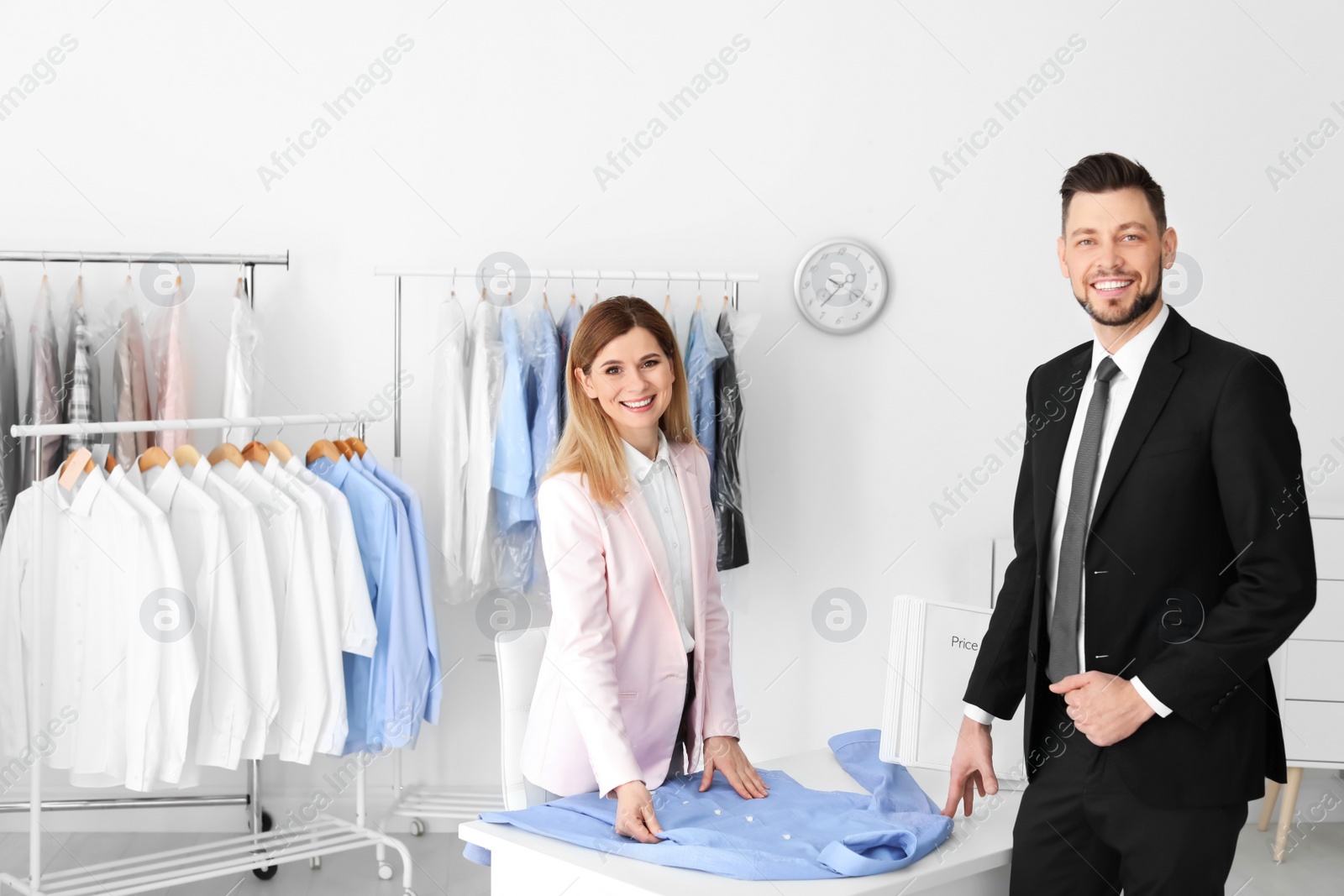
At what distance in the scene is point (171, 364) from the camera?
328 cm

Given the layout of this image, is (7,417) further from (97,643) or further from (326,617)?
(326,617)

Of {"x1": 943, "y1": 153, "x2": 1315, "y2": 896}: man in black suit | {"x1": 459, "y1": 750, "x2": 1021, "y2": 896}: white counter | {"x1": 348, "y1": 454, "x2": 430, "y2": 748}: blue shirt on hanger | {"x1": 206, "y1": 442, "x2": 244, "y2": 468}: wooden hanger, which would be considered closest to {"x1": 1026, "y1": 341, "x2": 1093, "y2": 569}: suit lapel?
{"x1": 943, "y1": 153, "x2": 1315, "y2": 896}: man in black suit

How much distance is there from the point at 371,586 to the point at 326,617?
7.6 inches

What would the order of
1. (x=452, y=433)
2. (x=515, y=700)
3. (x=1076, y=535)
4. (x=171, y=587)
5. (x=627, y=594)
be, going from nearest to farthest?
(x=1076, y=535), (x=627, y=594), (x=515, y=700), (x=171, y=587), (x=452, y=433)

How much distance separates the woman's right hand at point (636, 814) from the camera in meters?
1.56

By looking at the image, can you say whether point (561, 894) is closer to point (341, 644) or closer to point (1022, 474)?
point (1022, 474)

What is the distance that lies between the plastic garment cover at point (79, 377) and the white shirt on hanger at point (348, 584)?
78 centimetres

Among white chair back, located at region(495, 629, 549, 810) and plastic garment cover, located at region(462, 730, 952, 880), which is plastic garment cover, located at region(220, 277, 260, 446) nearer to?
white chair back, located at region(495, 629, 549, 810)

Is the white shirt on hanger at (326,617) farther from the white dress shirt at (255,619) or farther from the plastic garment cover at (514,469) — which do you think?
the plastic garment cover at (514,469)

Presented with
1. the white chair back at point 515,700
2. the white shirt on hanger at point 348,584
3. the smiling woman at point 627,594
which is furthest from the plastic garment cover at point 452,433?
the smiling woman at point 627,594

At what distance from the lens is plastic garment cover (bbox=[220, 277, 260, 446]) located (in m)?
3.28

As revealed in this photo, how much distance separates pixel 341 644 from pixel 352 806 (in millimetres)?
1036

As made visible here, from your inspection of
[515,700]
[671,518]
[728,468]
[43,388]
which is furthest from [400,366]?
[671,518]

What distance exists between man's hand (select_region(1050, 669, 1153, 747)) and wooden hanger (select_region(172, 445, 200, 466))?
2337 mm
